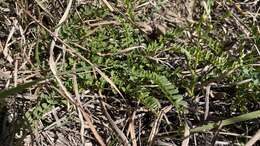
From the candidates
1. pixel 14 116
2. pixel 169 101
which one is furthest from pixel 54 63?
pixel 169 101

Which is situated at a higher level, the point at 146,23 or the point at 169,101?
the point at 146,23

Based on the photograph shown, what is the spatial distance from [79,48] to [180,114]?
16.6 inches

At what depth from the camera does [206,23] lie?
6.33 feet

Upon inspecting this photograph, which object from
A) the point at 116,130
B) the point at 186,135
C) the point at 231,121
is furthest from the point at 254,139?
the point at 116,130

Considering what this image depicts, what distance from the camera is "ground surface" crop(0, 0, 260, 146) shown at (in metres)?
1.61

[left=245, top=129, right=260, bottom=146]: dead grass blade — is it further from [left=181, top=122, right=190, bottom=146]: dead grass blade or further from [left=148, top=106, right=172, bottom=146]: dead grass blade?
[left=148, top=106, right=172, bottom=146]: dead grass blade

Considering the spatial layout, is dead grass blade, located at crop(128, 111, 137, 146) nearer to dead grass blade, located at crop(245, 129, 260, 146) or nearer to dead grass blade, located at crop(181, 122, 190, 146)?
dead grass blade, located at crop(181, 122, 190, 146)

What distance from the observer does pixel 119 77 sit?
1.70 m

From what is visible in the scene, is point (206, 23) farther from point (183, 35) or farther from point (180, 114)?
point (180, 114)

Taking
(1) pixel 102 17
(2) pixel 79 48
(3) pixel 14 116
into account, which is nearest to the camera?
(3) pixel 14 116

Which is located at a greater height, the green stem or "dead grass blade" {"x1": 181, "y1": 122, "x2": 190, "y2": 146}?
the green stem

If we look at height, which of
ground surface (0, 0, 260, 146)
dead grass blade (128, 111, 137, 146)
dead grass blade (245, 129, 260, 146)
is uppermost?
ground surface (0, 0, 260, 146)

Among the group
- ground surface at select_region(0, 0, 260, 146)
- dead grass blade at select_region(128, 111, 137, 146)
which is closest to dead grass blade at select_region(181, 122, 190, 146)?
ground surface at select_region(0, 0, 260, 146)

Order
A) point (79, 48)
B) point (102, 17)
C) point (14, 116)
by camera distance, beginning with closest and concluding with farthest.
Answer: point (14, 116)
point (79, 48)
point (102, 17)
